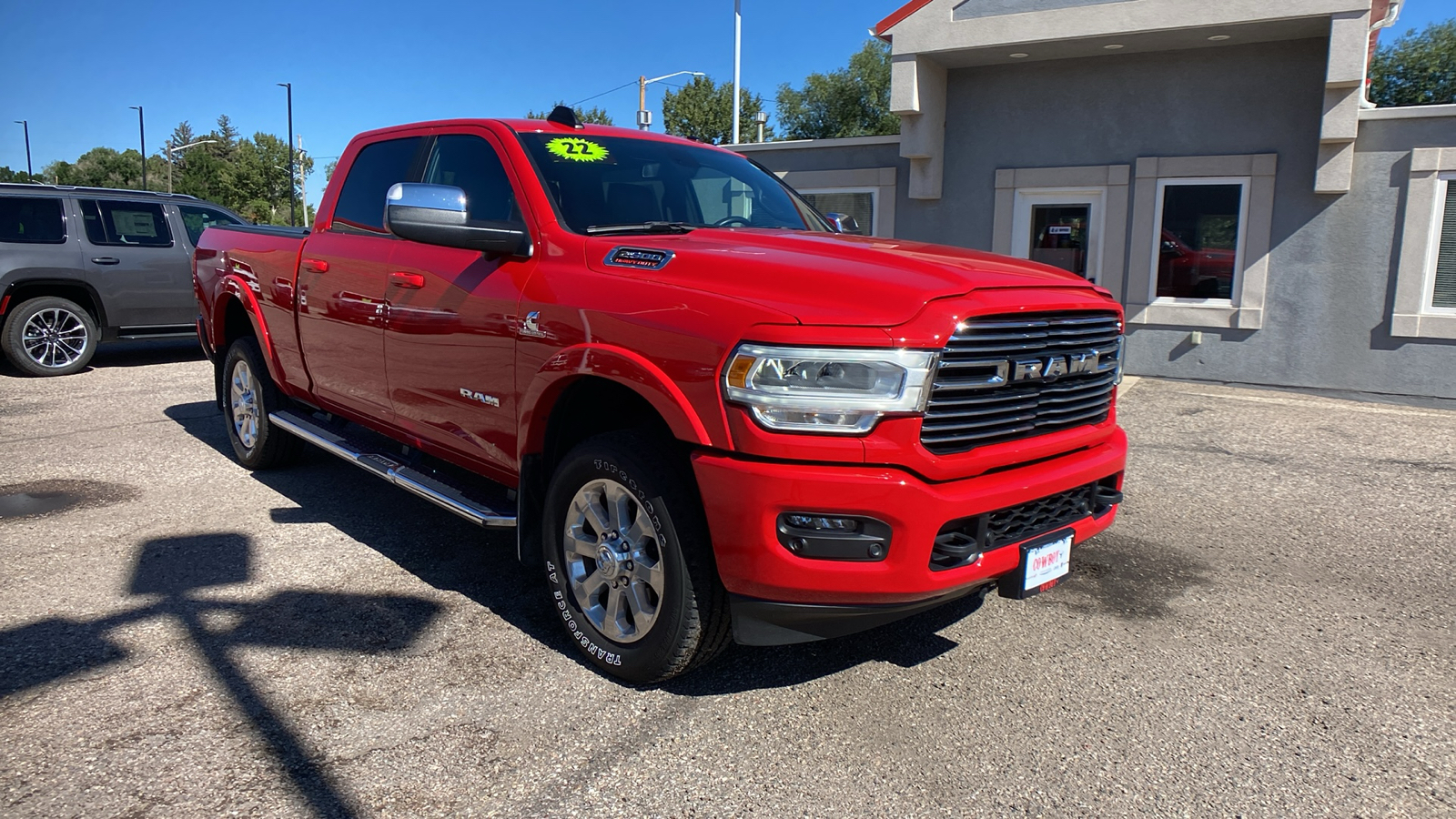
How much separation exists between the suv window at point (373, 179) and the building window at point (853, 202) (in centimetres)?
818

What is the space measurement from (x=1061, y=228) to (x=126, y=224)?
10.8 metres

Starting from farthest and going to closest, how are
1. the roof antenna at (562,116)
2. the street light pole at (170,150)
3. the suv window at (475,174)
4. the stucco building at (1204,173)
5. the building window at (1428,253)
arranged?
the street light pole at (170,150), the stucco building at (1204,173), the building window at (1428,253), the roof antenna at (562,116), the suv window at (475,174)

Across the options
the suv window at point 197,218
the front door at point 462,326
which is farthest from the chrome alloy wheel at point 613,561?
the suv window at point 197,218

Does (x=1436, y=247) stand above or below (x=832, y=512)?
above

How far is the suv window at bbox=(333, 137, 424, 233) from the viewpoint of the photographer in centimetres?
485

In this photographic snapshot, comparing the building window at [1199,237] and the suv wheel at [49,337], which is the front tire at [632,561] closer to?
the suv wheel at [49,337]

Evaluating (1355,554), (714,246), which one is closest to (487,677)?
(714,246)

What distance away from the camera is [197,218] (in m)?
11.8

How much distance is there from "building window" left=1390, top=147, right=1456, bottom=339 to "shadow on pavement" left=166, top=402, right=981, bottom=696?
27.3ft

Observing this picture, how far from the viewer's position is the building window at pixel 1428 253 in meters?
9.66

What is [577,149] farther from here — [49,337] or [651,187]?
[49,337]

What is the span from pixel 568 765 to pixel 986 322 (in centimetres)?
183

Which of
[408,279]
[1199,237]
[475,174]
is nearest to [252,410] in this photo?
[408,279]

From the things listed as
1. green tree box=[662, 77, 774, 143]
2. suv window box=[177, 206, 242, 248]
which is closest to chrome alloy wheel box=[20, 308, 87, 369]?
suv window box=[177, 206, 242, 248]
